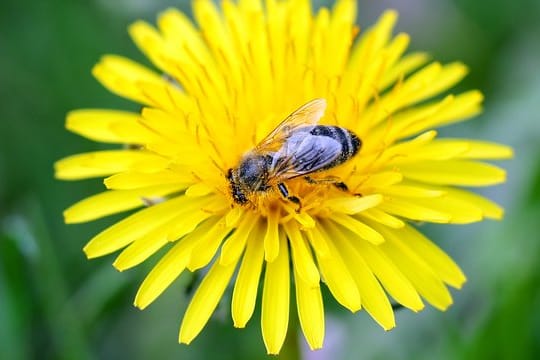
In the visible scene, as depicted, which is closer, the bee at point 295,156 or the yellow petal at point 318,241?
the yellow petal at point 318,241

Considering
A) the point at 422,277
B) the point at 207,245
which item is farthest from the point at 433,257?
the point at 207,245

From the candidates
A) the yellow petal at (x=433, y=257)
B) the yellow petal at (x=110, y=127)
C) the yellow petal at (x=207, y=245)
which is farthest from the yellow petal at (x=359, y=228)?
the yellow petal at (x=110, y=127)

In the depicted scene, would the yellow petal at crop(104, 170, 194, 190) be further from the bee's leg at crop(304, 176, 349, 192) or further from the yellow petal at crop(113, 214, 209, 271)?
the bee's leg at crop(304, 176, 349, 192)

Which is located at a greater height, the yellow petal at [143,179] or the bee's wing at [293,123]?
the yellow petal at [143,179]

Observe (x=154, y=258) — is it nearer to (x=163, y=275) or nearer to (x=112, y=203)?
(x=112, y=203)

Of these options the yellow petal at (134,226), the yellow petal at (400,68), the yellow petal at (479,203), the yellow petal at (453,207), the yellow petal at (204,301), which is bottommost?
the yellow petal at (479,203)

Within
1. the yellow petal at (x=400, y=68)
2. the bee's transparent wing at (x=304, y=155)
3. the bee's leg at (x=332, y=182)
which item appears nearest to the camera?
the bee's transparent wing at (x=304, y=155)

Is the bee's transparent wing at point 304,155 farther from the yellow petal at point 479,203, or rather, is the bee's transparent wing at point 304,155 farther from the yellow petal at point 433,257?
the yellow petal at point 479,203

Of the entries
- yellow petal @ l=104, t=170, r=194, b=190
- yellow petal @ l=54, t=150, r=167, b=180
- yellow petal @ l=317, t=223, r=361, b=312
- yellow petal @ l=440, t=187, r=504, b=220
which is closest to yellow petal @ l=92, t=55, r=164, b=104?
yellow petal @ l=54, t=150, r=167, b=180
